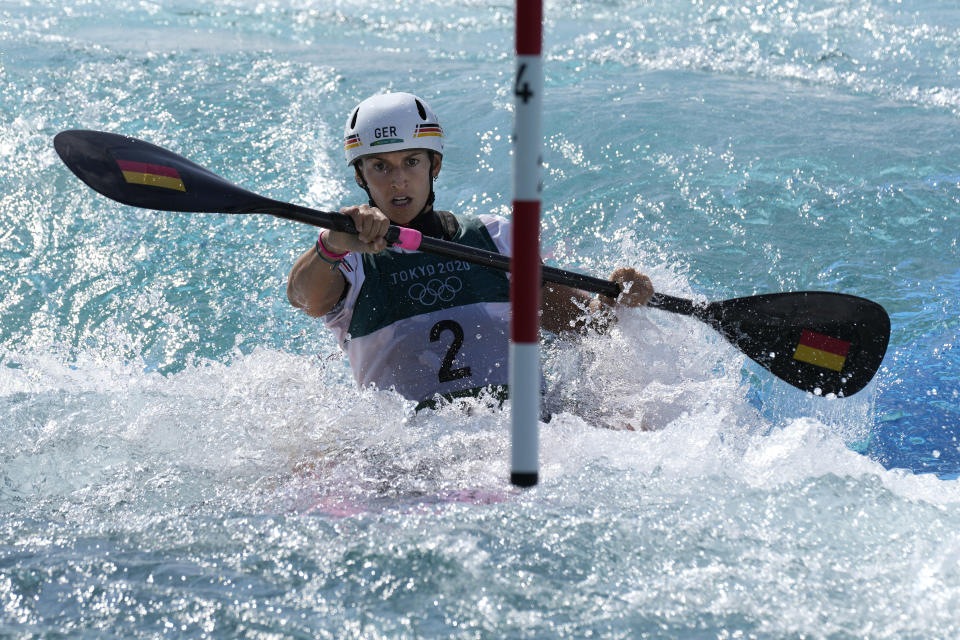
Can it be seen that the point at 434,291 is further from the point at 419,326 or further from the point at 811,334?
the point at 811,334

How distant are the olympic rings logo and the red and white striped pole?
179 centimetres

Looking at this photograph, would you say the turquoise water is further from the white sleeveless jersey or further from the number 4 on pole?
the number 4 on pole

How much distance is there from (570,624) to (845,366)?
2.19 m

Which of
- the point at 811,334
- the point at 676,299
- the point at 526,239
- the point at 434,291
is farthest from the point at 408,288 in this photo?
the point at 526,239

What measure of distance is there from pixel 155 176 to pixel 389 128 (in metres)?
0.88

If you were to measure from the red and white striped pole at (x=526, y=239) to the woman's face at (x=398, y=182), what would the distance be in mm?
1912

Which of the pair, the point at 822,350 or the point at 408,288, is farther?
the point at 822,350

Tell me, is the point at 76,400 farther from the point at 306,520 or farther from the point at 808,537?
the point at 808,537

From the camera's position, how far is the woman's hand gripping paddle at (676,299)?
3.61 meters

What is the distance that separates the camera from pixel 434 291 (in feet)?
12.6

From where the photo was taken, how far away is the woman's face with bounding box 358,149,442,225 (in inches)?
153

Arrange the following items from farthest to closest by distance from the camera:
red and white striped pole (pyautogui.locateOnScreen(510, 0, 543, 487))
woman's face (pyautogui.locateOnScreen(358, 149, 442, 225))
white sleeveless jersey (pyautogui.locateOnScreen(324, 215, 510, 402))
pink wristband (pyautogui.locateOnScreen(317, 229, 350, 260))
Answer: woman's face (pyautogui.locateOnScreen(358, 149, 442, 225)) < white sleeveless jersey (pyautogui.locateOnScreen(324, 215, 510, 402)) < pink wristband (pyautogui.locateOnScreen(317, 229, 350, 260)) < red and white striped pole (pyautogui.locateOnScreen(510, 0, 543, 487))

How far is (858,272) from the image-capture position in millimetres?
5480

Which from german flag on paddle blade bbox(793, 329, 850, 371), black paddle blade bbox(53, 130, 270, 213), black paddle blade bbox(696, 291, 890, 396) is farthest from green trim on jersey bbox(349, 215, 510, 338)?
german flag on paddle blade bbox(793, 329, 850, 371)
